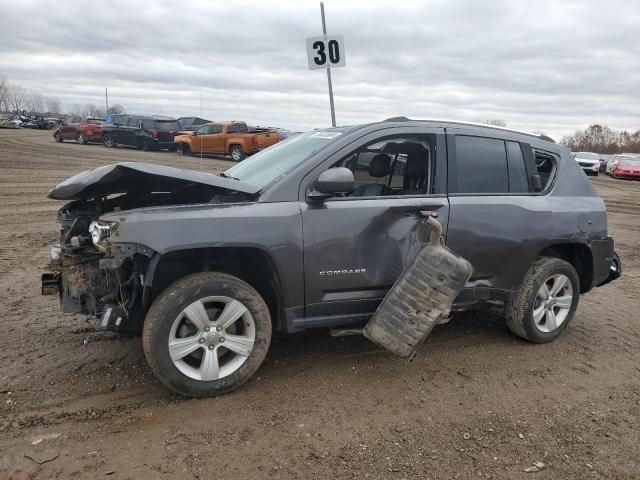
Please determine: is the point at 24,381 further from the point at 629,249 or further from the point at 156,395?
the point at 629,249

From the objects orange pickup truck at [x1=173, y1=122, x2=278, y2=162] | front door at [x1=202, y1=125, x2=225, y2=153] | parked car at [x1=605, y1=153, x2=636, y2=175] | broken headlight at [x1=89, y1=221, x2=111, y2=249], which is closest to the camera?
broken headlight at [x1=89, y1=221, x2=111, y2=249]

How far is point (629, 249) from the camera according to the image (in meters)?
9.49

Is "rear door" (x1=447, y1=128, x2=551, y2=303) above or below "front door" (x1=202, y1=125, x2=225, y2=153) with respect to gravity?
below

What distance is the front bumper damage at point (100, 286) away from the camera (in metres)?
3.54

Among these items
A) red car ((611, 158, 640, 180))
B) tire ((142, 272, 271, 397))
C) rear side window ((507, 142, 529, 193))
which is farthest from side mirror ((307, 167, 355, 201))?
red car ((611, 158, 640, 180))

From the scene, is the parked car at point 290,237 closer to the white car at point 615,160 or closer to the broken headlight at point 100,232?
the broken headlight at point 100,232

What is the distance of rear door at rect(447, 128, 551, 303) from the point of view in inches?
168

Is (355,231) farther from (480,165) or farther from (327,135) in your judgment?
(480,165)

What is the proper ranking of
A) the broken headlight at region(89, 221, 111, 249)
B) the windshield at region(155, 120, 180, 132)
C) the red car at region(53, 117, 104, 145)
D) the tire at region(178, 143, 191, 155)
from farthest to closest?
the red car at region(53, 117, 104, 145) → the windshield at region(155, 120, 180, 132) → the tire at region(178, 143, 191, 155) → the broken headlight at region(89, 221, 111, 249)

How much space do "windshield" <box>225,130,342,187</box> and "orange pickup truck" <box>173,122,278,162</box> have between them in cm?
1868

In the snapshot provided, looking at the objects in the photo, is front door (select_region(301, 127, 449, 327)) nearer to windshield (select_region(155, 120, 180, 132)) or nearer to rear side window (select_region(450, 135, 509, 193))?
rear side window (select_region(450, 135, 509, 193))

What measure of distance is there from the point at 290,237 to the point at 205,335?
85 centimetres

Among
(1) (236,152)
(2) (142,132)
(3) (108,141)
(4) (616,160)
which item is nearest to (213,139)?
(1) (236,152)

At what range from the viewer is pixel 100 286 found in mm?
3621
